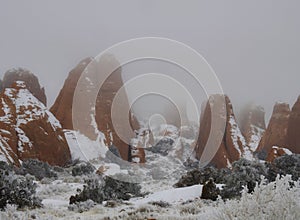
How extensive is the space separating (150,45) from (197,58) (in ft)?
13.6

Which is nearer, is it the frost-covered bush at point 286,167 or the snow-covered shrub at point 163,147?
the frost-covered bush at point 286,167

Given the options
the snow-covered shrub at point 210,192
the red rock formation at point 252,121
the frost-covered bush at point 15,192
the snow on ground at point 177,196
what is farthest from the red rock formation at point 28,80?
the snow-covered shrub at point 210,192

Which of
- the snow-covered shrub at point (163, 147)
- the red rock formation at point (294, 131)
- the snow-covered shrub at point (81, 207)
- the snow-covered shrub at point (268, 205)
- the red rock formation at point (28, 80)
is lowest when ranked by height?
the snow-covered shrub at point (163, 147)

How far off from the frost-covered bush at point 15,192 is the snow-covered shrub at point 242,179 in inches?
242

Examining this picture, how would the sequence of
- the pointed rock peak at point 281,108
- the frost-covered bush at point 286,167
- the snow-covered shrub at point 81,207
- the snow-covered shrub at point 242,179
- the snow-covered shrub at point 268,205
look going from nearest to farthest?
the snow-covered shrub at point 268,205 → the snow-covered shrub at point 81,207 → the snow-covered shrub at point 242,179 → the frost-covered bush at point 286,167 → the pointed rock peak at point 281,108

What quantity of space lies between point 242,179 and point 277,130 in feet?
Result: 128

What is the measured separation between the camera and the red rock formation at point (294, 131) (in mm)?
43000

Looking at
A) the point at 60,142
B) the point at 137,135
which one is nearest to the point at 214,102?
the point at 137,135

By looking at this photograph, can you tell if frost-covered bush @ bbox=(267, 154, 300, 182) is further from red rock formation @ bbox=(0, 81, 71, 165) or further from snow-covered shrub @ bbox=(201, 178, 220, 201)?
red rock formation @ bbox=(0, 81, 71, 165)

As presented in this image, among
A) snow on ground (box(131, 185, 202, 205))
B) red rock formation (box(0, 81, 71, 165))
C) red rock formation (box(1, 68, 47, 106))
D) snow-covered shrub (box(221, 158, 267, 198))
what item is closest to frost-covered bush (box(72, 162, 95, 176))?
red rock formation (box(0, 81, 71, 165))

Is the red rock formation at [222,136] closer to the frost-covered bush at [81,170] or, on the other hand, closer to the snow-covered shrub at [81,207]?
the frost-covered bush at [81,170]

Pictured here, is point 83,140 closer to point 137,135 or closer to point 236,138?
point 137,135

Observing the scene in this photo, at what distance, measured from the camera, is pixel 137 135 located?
49.0 metres

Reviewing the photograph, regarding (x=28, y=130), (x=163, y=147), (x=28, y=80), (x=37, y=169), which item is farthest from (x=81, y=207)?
(x=163, y=147)
